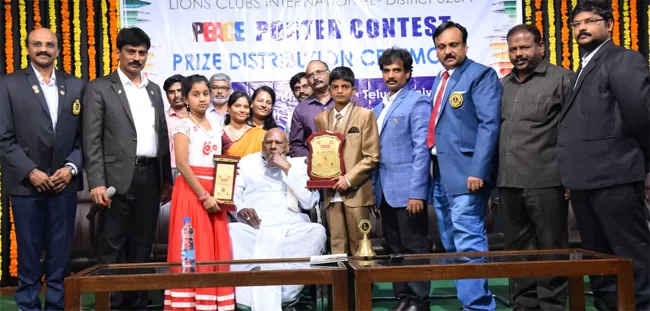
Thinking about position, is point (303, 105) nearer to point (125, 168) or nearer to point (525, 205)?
point (125, 168)

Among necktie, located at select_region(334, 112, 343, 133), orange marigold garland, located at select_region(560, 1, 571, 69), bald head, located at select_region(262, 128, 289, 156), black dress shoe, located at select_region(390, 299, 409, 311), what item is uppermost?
orange marigold garland, located at select_region(560, 1, 571, 69)

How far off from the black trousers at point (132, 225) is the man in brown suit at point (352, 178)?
3.53ft

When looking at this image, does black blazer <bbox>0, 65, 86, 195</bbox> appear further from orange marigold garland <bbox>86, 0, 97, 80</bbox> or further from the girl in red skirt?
orange marigold garland <bbox>86, 0, 97, 80</bbox>

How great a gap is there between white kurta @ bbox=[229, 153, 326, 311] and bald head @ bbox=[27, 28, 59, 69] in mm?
1341

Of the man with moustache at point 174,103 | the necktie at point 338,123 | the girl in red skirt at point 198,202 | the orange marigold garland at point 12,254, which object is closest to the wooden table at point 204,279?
the girl in red skirt at point 198,202

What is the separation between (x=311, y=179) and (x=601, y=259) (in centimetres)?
190

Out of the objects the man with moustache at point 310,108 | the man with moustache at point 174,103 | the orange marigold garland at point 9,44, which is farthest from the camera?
the orange marigold garland at point 9,44

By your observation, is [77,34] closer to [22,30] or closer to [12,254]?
[22,30]

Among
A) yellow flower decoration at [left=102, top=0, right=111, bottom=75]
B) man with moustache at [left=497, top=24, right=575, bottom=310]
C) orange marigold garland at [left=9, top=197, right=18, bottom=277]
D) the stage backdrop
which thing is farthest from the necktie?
orange marigold garland at [left=9, top=197, right=18, bottom=277]

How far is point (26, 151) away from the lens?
13.4ft

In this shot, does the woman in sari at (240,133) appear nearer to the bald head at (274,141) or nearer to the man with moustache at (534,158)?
the bald head at (274,141)

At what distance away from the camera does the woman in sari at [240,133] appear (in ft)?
15.5

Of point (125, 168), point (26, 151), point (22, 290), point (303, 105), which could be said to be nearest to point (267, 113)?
point (303, 105)

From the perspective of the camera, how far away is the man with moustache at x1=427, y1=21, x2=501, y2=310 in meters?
3.93
